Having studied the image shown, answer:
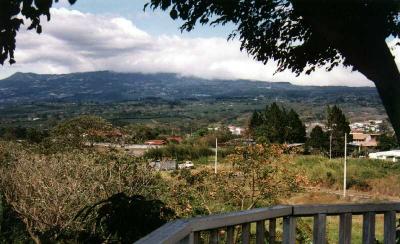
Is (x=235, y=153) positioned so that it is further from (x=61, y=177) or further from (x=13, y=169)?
(x=13, y=169)

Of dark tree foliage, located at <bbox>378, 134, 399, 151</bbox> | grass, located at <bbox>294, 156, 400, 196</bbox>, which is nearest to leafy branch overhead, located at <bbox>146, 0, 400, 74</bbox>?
grass, located at <bbox>294, 156, 400, 196</bbox>

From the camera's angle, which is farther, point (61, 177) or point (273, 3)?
point (61, 177)

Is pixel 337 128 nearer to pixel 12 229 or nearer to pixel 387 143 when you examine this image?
pixel 387 143

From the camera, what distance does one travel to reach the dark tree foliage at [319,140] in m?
61.5

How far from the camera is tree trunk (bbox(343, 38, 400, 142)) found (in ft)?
13.0

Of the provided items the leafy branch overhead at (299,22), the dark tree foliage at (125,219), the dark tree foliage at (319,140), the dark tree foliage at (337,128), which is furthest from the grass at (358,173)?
the dark tree foliage at (125,219)

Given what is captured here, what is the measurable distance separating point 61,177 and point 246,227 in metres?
13.9

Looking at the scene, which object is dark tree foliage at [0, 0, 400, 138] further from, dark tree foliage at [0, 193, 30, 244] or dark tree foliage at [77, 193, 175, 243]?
dark tree foliage at [0, 193, 30, 244]

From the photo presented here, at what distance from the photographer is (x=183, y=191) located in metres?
15.2

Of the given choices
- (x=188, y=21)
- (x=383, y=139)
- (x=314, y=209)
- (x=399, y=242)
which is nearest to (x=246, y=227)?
(x=314, y=209)

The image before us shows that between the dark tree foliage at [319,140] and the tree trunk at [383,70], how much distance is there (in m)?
58.7

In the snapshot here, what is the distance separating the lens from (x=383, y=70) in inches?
157

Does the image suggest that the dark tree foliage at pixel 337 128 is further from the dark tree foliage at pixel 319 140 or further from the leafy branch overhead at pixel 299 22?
the leafy branch overhead at pixel 299 22

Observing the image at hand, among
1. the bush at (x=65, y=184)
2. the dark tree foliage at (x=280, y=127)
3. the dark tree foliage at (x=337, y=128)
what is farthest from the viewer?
the dark tree foliage at (x=280, y=127)
